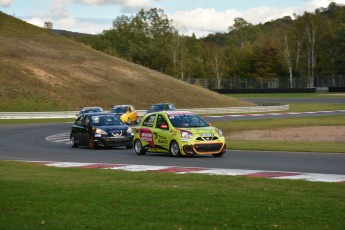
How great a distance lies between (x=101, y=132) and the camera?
2650 centimetres

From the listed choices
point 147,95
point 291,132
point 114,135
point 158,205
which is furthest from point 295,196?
point 147,95

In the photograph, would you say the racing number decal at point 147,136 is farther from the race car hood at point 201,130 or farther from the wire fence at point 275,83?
the wire fence at point 275,83

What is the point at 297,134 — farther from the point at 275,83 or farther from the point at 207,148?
the point at 275,83

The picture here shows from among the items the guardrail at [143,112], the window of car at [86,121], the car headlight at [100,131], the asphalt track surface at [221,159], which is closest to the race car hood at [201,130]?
the asphalt track surface at [221,159]

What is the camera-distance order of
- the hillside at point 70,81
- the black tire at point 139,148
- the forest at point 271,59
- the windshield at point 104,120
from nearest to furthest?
the black tire at point 139,148, the windshield at point 104,120, the hillside at point 70,81, the forest at point 271,59

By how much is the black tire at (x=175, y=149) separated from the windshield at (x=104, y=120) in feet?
20.3

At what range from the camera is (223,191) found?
39.0 ft

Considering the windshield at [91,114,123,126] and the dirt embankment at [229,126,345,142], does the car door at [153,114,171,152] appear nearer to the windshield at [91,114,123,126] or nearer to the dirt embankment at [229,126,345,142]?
the windshield at [91,114,123,126]

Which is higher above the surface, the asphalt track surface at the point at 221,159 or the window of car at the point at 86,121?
the window of car at the point at 86,121

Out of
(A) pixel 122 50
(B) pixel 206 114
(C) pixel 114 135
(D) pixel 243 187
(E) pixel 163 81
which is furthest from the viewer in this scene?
(A) pixel 122 50

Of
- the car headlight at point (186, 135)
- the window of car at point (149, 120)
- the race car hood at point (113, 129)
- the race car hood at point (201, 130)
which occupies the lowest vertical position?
the race car hood at point (113, 129)

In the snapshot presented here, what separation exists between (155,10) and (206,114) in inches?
3672

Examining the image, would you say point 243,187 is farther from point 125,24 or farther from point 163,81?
point 125,24

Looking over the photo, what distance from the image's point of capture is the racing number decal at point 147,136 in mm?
22602
